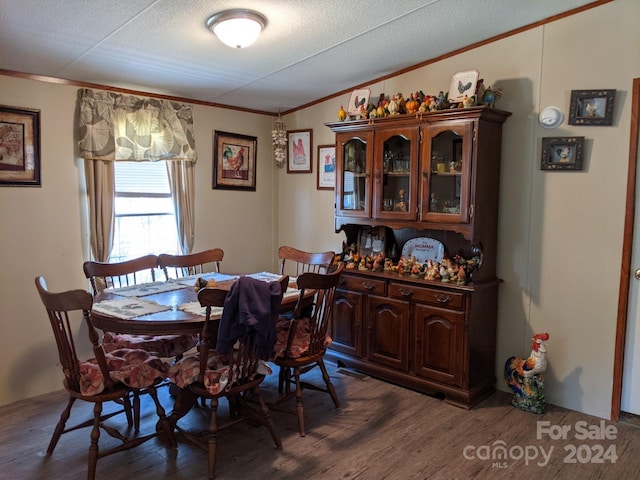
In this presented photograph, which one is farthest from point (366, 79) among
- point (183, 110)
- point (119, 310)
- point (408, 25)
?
point (119, 310)

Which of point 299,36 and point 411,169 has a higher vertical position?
point 299,36

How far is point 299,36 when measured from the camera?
2.82 metres

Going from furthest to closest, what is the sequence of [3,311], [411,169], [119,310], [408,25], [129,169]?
[129,169] < [411,169] < [3,311] < [408,25] < [119,310]

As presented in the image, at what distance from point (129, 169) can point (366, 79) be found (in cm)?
203

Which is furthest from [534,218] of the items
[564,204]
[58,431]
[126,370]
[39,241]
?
[39,241]

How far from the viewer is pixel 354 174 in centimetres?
364

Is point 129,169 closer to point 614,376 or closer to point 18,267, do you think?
point 18,267

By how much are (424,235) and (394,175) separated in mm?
530

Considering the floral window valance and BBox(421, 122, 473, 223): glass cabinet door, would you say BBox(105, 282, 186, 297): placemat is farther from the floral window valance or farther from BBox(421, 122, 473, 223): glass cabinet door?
BBox(421, 122, 473, 223): glass cabinet door

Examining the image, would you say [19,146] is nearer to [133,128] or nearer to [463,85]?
[133,128]

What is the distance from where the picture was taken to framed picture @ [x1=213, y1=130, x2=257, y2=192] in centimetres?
414

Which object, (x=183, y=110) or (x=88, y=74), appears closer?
(x=88, y=74)

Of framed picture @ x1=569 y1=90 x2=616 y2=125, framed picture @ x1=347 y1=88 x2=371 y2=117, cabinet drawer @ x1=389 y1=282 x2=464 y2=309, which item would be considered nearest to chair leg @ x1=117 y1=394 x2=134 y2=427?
cabinet drawer @ x1=389 y1=282 x2=464 y2=309

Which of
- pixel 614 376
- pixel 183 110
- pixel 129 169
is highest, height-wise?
pixel 183 110
